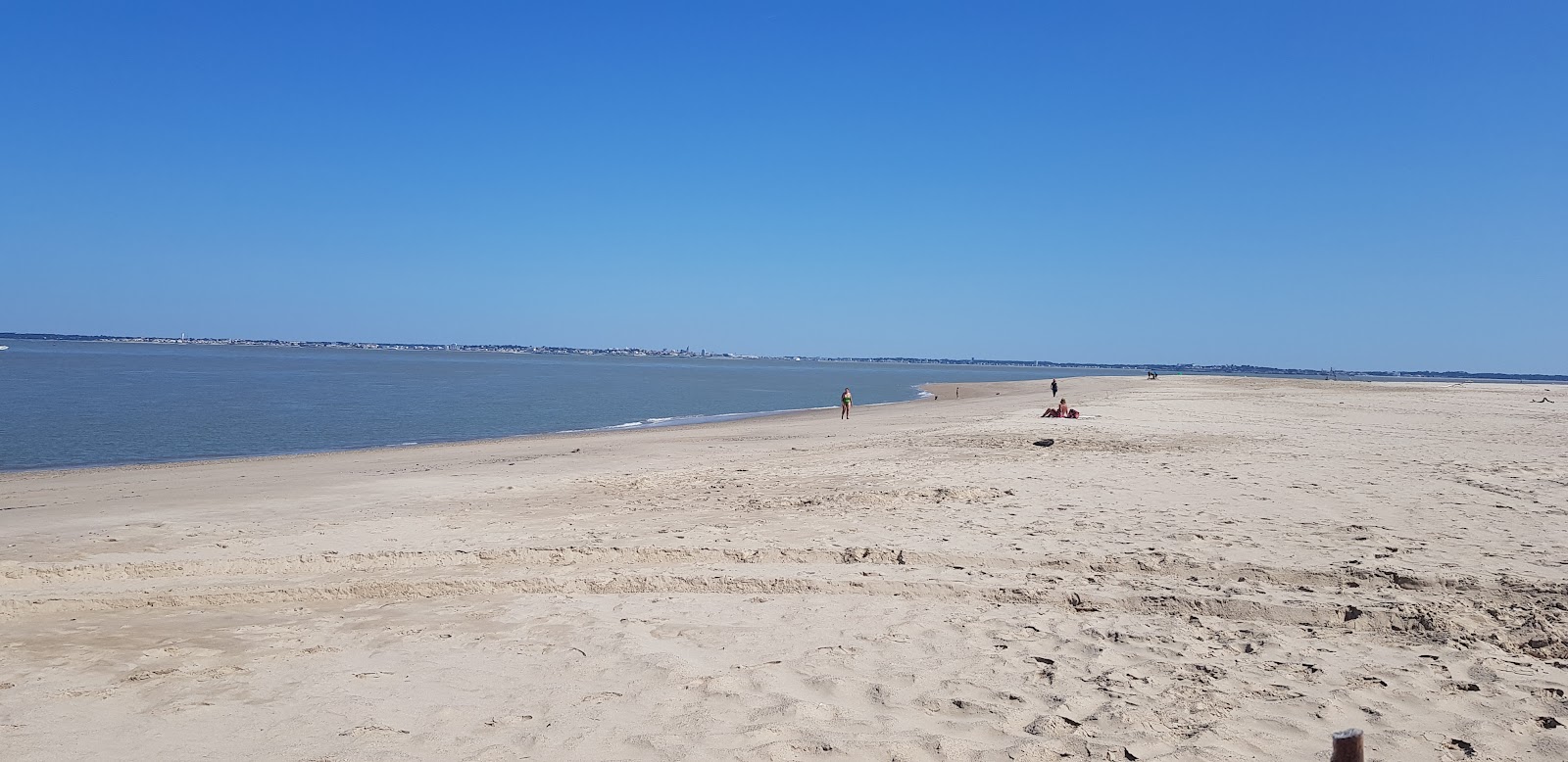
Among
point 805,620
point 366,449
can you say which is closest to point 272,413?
point 366,449

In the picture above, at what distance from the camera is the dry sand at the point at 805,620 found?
15.0ft

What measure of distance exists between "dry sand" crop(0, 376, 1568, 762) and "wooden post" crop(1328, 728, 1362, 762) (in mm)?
1638

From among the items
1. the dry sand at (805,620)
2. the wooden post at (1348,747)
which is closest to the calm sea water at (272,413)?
the dry sand at (805,620)

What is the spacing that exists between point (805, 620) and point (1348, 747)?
4.12 metres

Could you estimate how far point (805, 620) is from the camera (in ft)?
21.3

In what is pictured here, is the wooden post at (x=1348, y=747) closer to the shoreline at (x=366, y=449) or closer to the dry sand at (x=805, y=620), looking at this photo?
the dry sand at (x=805, y=620)

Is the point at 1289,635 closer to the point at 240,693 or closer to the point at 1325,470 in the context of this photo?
the point at 240,693

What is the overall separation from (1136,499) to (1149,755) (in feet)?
24.9

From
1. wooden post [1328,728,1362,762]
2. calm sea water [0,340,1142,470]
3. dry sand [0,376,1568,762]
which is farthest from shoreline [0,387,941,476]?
wooden post [1328,728,1362,762]

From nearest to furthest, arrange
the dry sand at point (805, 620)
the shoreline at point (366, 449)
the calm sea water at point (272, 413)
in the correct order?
the dry sand at point (805, 620) < the shoreline at point (366, 449) < the calm sea water at point (272, 413)

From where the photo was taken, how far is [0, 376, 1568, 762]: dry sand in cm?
457

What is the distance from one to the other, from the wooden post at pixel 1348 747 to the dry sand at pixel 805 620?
64.5 inches

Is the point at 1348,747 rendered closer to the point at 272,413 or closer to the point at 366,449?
the point at 366,449

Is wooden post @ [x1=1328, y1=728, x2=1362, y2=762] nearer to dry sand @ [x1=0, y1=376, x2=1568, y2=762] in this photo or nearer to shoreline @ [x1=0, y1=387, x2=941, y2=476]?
dry sand @ [x1=0, y1=376, x2=1568, y2=762]
